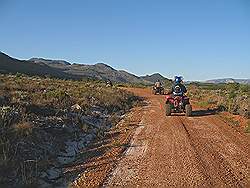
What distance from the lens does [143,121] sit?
56.1ft

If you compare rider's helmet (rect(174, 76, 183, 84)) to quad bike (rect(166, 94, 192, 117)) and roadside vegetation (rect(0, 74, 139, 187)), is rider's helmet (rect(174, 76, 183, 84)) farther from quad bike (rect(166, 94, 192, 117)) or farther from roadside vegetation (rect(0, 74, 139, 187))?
roadside vegetation (rect(0, 74, 139, 187))

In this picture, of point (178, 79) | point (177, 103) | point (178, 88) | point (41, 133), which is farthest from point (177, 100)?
point (41, 133)

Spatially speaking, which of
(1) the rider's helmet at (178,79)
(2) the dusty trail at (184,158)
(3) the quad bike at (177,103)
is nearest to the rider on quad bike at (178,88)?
(1) the rider's helmet at (178,79)

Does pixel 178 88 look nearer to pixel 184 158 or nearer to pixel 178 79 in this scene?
pixel 178 79

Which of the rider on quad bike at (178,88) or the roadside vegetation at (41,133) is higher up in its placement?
the rider on quad bike at (178,88)

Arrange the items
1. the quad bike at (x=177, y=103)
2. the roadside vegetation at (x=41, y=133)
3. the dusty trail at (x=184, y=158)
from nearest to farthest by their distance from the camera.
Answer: the dusty trail at (x=184, y=158), the roadside vegetation at (x=41, y=133), the quad bike at (x=177, y=103)

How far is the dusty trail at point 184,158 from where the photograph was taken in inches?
319

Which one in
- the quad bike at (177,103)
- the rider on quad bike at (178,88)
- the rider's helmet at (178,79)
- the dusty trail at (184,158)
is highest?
the rider's helmet at (178,79)

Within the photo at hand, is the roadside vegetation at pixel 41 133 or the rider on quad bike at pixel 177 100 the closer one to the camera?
the roadside vegetation at pixel 41 133

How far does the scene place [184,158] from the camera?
9961 millimetres

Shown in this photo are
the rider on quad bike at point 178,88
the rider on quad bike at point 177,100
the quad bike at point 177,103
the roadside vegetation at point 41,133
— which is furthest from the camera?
the rider on quad bike at point 178,88

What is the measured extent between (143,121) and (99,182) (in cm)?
911

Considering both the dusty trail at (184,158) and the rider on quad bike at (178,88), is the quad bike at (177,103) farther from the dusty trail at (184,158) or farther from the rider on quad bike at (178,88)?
the dusty trail at (184,158)

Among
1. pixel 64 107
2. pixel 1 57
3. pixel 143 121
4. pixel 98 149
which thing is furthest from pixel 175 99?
pixel 1 57
